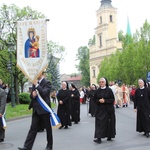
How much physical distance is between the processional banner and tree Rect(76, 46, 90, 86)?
91.0m

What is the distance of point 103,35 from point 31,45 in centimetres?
8514

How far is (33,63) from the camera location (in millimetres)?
8031

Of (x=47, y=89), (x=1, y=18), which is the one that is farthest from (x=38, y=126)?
(x=1, y=18)

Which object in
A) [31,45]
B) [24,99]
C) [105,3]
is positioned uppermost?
[105,3]

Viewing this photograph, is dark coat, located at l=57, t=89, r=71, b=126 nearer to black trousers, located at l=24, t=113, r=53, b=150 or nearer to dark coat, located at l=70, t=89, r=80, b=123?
dark coat, located at l=70, t=89, r=80, b=123

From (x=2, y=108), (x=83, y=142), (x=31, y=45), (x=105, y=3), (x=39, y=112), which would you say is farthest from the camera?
(x=105, y=3)

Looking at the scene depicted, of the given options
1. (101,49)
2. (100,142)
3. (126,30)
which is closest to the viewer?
(100,142)

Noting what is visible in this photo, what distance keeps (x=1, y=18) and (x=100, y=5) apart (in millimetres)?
69285

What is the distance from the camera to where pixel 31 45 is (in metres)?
8.16

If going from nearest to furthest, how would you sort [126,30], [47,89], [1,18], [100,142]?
[47,89] → [100,142] → [1,18] → [126,30]

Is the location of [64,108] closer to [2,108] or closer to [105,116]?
[105,116]

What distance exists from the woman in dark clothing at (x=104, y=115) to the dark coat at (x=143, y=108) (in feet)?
4.83

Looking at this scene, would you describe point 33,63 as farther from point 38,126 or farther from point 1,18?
point 1,18

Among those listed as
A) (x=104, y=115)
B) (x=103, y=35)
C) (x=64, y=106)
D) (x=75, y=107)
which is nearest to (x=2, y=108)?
(x=104, y=115)
